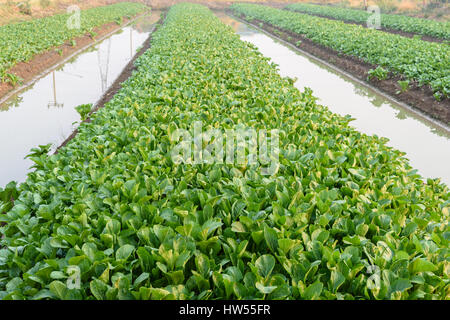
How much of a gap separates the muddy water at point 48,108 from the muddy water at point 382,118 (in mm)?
5675

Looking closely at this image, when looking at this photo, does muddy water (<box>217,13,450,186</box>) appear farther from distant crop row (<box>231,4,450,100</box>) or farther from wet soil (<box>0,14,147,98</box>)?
wet soil (<box>0,14,147,98</box>)

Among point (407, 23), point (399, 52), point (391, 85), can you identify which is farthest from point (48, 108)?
point (407, 23)

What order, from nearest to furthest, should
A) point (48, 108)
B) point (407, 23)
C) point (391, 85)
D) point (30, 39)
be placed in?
1. point (48, 108)
2. point (391, 85)
3. point (30, 39)
4. point (407, 23)

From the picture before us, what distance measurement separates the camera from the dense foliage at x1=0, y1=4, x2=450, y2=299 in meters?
1.88

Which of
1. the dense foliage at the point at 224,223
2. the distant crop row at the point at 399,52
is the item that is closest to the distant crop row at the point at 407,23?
the distant crop row at the point at 399,52

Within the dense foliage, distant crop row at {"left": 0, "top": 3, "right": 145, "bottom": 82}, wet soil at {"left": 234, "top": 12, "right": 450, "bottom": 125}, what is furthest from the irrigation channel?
the dense foliage

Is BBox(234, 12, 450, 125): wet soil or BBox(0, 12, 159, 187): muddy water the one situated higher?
BBox(234, 12, 450, 125): wet soil

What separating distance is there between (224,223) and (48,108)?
24.7 ft

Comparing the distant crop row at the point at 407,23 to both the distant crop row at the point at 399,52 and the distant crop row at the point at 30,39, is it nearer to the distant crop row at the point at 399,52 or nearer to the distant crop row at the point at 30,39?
the distant crop row at the point at 399,52

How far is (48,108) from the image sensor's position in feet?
27.6

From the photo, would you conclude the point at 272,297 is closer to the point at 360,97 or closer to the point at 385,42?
the point at 360,97

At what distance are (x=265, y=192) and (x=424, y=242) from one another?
1.09 meters

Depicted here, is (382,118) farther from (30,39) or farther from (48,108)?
(30,39)
